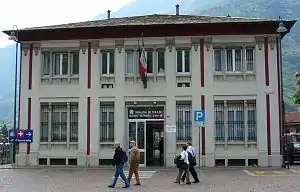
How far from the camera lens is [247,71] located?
28.2 metres

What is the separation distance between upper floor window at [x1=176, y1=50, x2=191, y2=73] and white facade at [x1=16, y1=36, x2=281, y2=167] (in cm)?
20

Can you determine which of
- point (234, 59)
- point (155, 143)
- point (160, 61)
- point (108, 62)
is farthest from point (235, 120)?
point (108, 62)

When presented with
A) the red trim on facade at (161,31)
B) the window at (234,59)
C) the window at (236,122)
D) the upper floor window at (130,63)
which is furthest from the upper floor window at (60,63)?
the window at (236,122)

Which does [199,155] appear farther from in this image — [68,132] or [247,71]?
[68,132]

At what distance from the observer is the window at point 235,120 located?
2791 centimetres

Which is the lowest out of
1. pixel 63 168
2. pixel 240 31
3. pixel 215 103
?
pixel 63 168

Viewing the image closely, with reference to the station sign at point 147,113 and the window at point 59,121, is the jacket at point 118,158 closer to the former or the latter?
the station sign at point 147,113

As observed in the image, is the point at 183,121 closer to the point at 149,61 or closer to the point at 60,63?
the point at 149,61

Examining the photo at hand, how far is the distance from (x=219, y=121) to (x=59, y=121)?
9879 millimetres

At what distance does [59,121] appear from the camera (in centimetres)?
2942

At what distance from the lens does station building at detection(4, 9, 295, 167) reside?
27.8 meters

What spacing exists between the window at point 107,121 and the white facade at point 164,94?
9.8 inches

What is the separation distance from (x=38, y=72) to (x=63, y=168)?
259 inches

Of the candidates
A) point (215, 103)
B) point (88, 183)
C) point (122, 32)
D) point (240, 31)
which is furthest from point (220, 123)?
point (88, 183)
